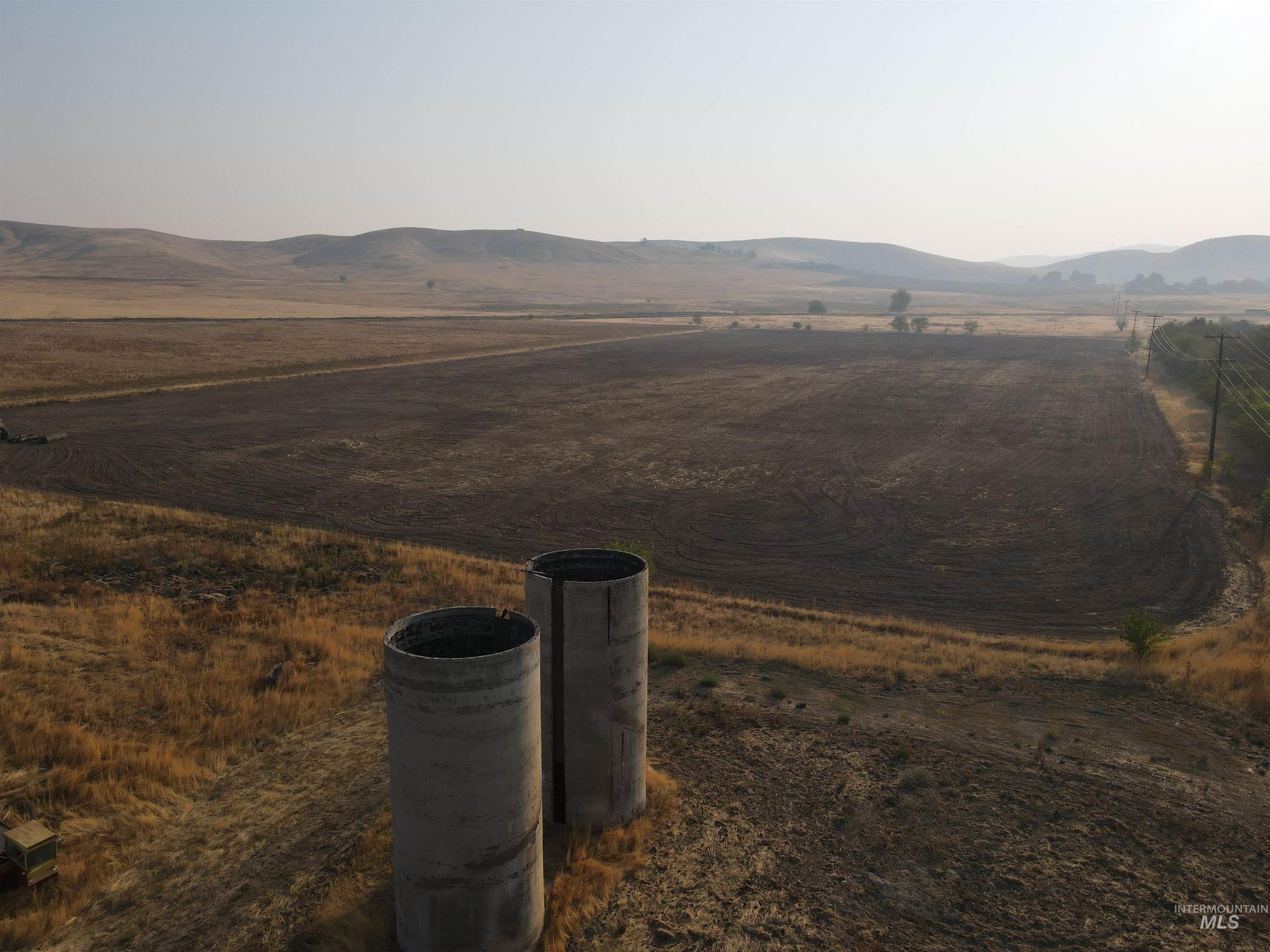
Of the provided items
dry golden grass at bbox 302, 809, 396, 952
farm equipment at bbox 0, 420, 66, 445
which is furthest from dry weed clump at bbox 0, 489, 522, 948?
farm equipment at bbox 0, 420, 66, 445

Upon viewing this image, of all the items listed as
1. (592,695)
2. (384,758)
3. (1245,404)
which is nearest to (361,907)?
(592,695)

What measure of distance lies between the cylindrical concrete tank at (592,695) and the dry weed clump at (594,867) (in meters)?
0.21

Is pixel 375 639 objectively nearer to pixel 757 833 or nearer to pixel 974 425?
pixel 757 833

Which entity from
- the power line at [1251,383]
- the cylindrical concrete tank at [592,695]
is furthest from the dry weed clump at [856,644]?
the power line at [1251,383]

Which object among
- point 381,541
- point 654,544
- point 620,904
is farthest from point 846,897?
point 381,541

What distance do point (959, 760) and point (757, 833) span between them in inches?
131

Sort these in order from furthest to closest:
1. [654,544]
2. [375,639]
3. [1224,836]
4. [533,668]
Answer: [654,544] < [375,639] < [1224,836] < [533,668]

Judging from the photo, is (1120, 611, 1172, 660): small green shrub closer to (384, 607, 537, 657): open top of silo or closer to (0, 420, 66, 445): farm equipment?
(384, 607, 537, 657): open top of silo

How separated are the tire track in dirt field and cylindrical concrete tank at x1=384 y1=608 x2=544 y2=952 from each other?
45.4ft

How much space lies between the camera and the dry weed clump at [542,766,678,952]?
8211mm

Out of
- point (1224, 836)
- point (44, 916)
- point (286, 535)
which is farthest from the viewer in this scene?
point (286, 535)

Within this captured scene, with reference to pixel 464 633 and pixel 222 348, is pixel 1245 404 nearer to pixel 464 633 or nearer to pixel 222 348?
pixel 464 633

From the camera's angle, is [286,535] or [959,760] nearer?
[959,760]

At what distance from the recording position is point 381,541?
23375 millimetres
